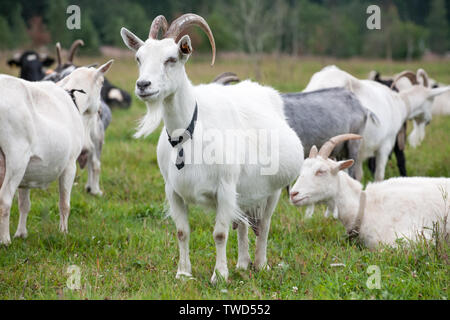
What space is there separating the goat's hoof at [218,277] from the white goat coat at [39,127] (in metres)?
1.88

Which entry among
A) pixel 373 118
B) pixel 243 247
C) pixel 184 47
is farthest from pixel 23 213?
pixel 373 118

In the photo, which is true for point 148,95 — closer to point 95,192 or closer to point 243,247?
point 243,247

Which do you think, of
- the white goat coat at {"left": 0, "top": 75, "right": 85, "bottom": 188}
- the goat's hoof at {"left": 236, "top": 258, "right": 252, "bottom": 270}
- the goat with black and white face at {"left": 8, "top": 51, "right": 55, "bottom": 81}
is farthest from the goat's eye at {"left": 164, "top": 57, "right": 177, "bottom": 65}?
the goat with black and white face at {"left": 8, "top": 51, "right": 55, "bottom": 81}

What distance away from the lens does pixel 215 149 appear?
12.6 ft

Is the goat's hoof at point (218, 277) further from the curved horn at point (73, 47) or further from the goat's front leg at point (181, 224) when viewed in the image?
the curved horn at point (73, 47)

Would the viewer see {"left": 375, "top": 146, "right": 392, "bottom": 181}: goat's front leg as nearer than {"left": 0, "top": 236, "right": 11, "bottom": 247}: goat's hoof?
No

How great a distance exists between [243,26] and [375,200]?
28.0m

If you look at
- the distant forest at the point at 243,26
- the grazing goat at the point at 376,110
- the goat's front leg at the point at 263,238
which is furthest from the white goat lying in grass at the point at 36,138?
the distant forest at the point at 243,26

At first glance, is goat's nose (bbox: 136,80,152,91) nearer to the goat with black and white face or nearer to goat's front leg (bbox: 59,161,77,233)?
goat's front leg (bbox: 59,161,77,233)

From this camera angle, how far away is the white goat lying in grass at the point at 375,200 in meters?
4.93

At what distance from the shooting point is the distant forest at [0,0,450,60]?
33969 mm

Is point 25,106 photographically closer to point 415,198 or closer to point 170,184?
point 170,184

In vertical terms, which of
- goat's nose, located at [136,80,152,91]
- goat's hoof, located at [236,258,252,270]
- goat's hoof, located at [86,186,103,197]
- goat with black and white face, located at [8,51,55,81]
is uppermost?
goat's nose, located at [136,80,152,91]
